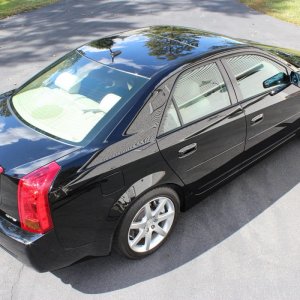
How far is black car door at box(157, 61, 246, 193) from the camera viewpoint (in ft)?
10.2

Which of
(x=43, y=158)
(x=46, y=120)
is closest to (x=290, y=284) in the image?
(x=43, y=158)

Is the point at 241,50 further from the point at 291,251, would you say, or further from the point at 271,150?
the point at 291,251

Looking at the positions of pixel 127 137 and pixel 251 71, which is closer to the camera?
pixel 127 137

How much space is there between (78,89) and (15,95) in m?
0.75

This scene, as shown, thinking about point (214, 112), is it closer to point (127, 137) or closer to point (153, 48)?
point (153, 48)

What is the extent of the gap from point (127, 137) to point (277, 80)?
204 cm

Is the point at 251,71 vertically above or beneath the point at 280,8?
above

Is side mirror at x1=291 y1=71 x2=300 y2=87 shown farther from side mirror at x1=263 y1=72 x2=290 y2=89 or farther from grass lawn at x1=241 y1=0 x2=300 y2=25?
grass lawn at x1=241 y1=0 x2=300 y2=25

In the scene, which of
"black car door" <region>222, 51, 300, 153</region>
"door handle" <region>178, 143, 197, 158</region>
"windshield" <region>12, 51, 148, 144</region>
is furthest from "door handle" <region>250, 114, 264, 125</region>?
"windshield" <region>12, 51, 148, 144</region>

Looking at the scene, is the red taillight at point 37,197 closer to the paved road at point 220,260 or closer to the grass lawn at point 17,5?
the paved road at point 220,260

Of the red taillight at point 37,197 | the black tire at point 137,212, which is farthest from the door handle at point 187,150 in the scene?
the red taillight at point 37,197

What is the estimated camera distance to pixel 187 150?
10.5ft

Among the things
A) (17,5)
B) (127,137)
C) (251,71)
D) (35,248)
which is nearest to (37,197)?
(35,248)

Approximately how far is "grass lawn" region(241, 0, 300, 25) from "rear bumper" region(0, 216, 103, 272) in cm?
1124
